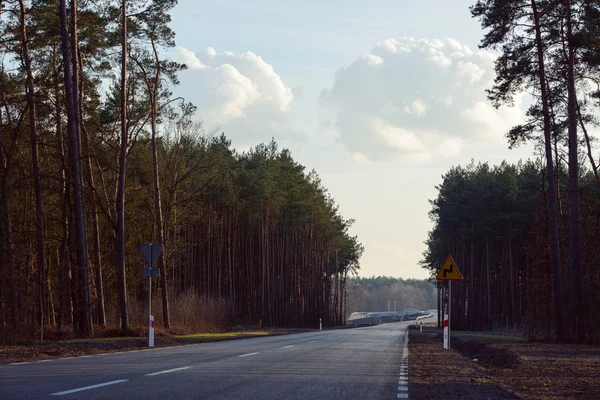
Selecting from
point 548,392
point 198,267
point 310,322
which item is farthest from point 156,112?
point 310,322

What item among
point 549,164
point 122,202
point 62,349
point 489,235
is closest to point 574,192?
point 549,164

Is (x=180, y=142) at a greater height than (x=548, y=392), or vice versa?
(x=180, y=142)

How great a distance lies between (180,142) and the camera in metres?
43.7

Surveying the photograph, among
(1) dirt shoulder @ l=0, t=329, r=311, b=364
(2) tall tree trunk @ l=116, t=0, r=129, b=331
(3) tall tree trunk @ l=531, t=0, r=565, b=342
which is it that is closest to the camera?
(1) dirt shoulder @ l=0, t=329, r=311, b=364

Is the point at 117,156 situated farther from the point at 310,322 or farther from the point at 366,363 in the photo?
the point at 310,322

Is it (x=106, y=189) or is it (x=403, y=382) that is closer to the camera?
(x=403, y=382)

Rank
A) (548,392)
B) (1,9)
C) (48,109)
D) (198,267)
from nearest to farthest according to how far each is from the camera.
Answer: (548,392) → (1,9) → (48,109) → (198,267)

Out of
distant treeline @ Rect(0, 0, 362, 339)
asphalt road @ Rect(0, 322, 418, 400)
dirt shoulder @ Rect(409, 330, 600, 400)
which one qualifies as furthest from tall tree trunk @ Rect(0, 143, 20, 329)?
dirt shoulder @ Rect(409, 330, 600, 400)

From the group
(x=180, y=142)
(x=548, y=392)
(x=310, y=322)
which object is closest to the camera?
(x=548, y=392)

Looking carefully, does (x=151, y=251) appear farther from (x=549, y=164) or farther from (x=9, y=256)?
(x=549, y=164)

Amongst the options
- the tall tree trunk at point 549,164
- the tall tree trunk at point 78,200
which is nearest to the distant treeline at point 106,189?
the tall tree trunk at point 78,200

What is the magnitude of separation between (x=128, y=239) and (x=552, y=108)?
26391mm

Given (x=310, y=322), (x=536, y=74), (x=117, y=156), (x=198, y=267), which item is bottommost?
(x=310, y=322)

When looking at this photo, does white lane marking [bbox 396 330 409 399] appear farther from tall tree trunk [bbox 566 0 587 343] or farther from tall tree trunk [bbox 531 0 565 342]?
tall tree trunk [bbox 531 0 565 342]
